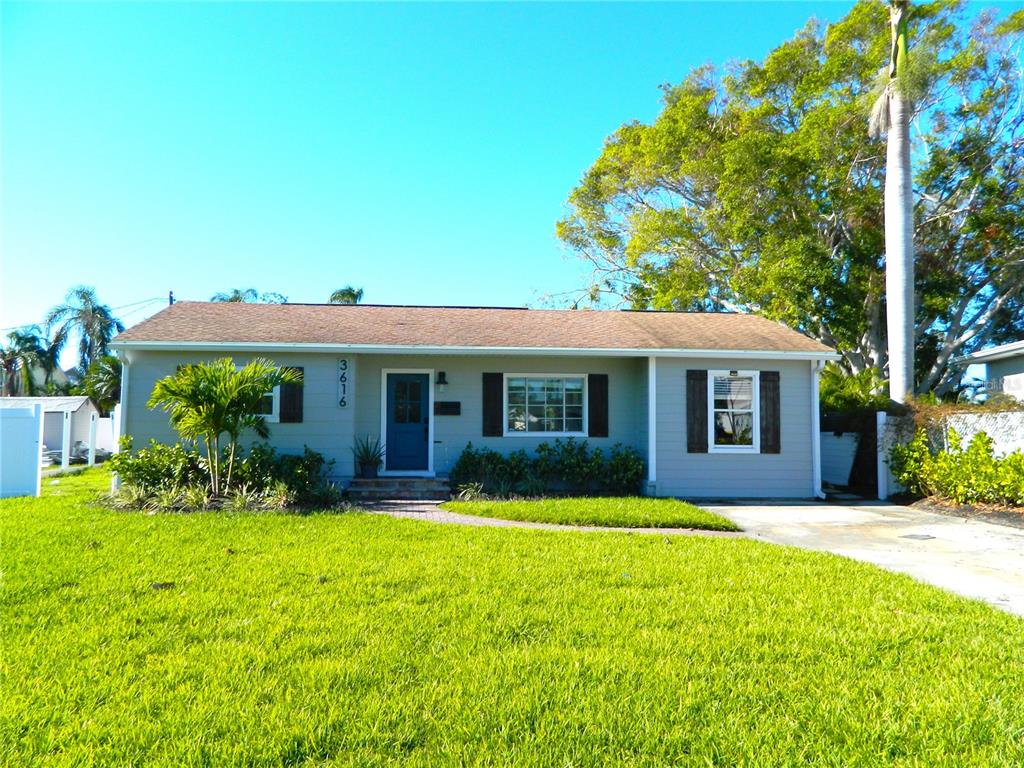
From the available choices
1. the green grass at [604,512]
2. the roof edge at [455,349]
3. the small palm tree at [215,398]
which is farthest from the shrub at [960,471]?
the small palm tree at [215,398]

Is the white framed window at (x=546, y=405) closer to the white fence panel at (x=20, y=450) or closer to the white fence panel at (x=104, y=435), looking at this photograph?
the white fence panel at (x=20, y=450)

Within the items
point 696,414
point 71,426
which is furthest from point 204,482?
point 71,426

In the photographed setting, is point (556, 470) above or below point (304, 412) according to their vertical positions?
below

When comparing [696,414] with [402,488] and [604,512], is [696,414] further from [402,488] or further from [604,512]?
[402,488]

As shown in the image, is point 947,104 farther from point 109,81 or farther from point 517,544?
point 109,81

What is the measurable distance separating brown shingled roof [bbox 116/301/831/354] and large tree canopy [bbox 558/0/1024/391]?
6.49 meters

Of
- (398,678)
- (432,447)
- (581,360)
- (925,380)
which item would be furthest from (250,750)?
(925,380)

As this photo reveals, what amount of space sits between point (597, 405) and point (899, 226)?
907 centimetres

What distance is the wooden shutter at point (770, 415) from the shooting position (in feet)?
36.2

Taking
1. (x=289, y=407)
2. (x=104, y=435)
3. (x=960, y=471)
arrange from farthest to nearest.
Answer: (x=104, y=435), (x=289, y=407), (x=960, y=471)

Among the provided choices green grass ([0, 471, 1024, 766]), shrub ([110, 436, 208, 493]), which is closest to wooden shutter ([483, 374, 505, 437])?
shrub ([110, 436, 208, 493])

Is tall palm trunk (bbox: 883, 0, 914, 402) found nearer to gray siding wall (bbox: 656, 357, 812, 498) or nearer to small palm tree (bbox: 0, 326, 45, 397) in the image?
gray siding wall (bbox: 656, 357, 812, 498)

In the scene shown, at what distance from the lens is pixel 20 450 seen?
9.65 metres

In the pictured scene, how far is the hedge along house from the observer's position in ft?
34.6
